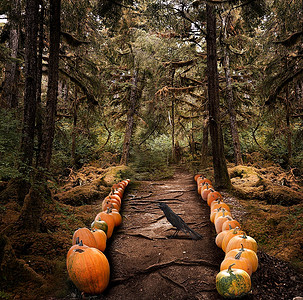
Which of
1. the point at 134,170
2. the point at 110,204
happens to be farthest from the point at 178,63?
the point at 110,204

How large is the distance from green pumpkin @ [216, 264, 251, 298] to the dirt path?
199mm

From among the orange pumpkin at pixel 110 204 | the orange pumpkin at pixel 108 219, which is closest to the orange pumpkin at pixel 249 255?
the orange pumpkin at pixel 108 219

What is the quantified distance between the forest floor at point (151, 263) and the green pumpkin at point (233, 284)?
146 millimetres

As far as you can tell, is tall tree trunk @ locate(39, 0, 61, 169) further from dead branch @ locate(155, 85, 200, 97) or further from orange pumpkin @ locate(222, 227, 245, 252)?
dead branch @ locate(155, 85, 200, 97)

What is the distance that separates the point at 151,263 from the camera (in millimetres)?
3361

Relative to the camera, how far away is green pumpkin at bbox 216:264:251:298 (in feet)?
7.83

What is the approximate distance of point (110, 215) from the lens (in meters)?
4.62

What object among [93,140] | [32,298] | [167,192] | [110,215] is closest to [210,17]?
[167,192]

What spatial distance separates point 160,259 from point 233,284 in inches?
51.2

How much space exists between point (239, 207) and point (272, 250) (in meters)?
2.16

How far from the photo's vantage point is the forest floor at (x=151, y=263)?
2.63 m

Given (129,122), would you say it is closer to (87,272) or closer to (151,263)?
(151,263)

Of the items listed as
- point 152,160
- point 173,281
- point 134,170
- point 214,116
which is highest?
point 214,116

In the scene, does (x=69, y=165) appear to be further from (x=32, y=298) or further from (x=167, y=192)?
(x=32, y=298)
